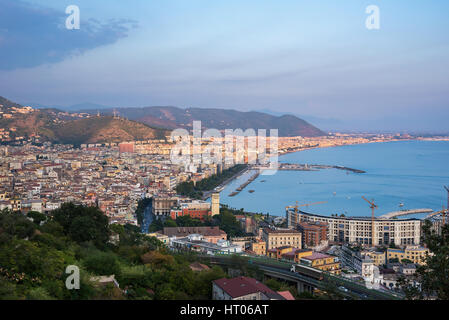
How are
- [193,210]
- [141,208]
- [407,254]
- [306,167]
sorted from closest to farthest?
[407,254]
[193,210]
[141,208]
[306,167]

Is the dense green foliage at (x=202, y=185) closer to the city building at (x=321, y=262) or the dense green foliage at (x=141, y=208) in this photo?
the dense green foliage at (x=141, y=208)

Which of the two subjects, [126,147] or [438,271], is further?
[126,147]

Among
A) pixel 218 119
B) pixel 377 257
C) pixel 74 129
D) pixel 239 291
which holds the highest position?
pixel 218 119

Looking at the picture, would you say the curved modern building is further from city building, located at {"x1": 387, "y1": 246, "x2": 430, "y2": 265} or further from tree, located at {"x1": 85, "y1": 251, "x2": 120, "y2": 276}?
tree, located at {"x1": 85, "y1": 251, "x2": 120, "y2": 276}

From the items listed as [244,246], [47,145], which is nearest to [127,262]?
[244,246]

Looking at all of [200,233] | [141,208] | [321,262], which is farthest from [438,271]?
[141,208]

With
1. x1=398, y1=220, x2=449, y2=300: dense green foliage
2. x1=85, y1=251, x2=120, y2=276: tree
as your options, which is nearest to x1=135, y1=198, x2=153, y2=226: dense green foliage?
x1=85, y1=251, x2=120, y2=276: tree

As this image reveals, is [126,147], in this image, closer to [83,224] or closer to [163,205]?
[163,205]
